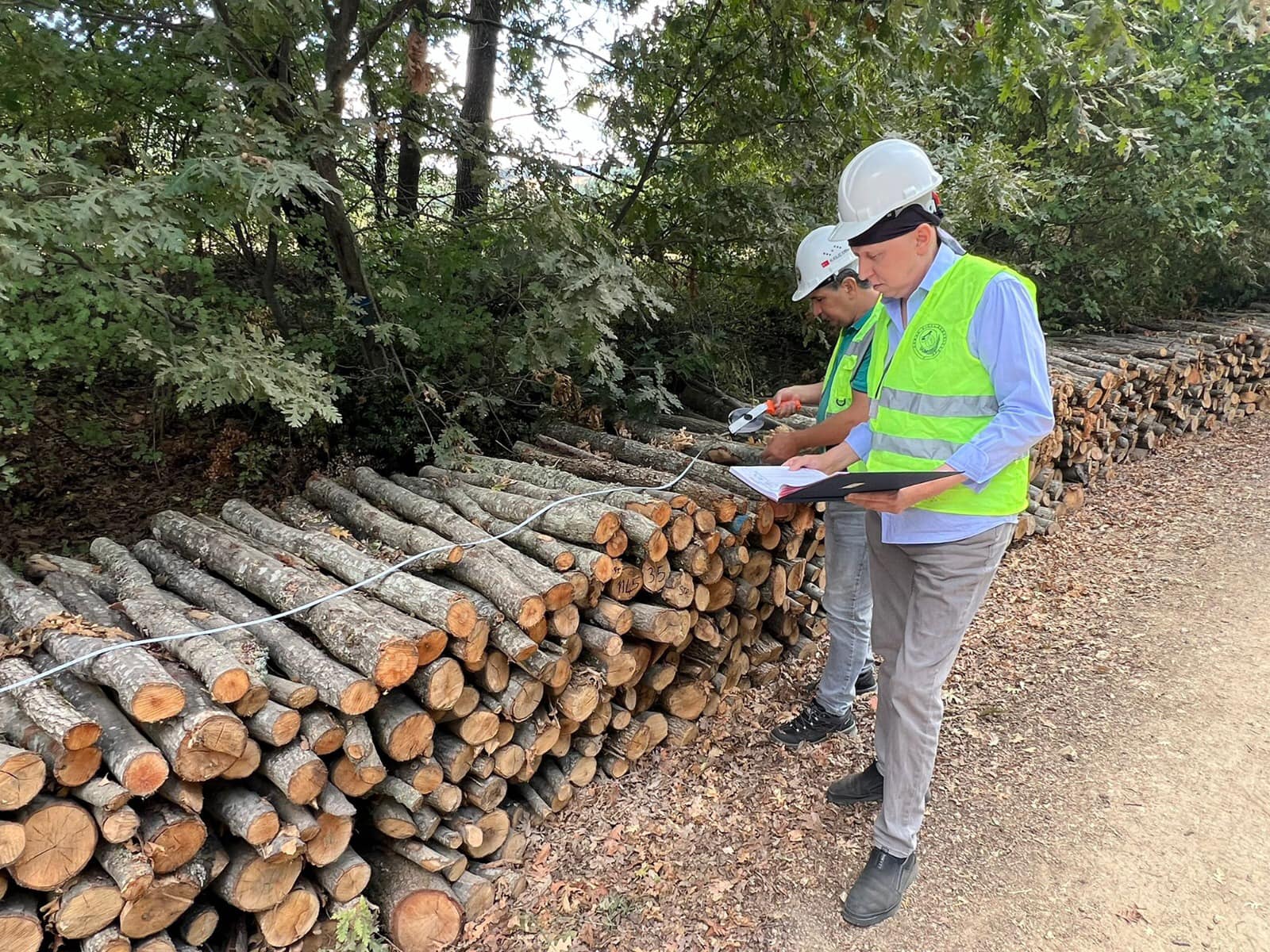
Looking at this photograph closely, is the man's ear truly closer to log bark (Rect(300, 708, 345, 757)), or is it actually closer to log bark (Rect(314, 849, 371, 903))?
log bark (Rect(300, 708, 345, 757))

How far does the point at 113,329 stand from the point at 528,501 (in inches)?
83.4

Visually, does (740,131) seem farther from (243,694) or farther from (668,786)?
(243,694)

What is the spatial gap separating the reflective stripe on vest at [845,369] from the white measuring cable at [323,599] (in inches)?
33.3

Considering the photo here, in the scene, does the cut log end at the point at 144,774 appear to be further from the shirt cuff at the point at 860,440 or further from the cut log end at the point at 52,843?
the shirt cuff at the point at 860,440

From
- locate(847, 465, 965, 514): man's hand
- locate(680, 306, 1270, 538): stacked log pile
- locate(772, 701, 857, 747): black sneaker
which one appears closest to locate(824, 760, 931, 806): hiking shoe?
locate(772, 701, 857, 747): black sneaker

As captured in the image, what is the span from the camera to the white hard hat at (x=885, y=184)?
7.94ft

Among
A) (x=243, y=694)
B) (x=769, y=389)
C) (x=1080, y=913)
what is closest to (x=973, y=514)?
(x=1080, y=913)

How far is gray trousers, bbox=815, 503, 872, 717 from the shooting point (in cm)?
358

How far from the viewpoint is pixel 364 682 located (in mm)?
2590

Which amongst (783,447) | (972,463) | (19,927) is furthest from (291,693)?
(783,447)

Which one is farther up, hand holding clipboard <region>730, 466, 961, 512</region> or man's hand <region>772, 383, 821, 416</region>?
man's hand <region>772, 383, 821, 416</region>

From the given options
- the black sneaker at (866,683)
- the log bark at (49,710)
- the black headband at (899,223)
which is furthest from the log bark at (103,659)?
the black sneaker at (866,683)

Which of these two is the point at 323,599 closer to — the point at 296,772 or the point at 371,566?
the point at 371,566

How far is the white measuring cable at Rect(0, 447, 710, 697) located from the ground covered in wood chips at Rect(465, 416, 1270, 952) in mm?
1306
